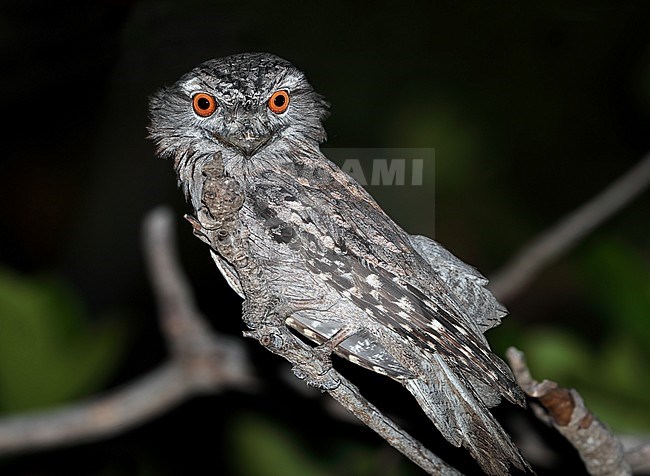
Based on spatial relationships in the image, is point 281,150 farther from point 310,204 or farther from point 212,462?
point 212,462

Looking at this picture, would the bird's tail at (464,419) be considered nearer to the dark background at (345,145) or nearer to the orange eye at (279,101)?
the orange eye at (279,101)

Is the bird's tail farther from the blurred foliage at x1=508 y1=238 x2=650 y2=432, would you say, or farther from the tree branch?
the blurred foliage at x1=508 y1=238 x2=650 y2=432

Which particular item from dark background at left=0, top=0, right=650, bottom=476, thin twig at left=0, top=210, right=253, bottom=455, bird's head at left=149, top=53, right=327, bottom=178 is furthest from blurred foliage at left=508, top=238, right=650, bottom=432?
bird's head at left=149, top=53, right=327, bottom=178

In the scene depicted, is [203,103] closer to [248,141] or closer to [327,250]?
[248,141]

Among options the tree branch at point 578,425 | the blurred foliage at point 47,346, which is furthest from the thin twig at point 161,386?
the tree branch at point 578,425

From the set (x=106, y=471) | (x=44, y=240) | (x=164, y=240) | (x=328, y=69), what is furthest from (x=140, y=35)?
(x=44, y=240)

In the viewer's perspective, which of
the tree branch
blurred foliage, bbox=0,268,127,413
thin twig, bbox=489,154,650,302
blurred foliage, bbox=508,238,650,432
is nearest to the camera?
the tree branch
